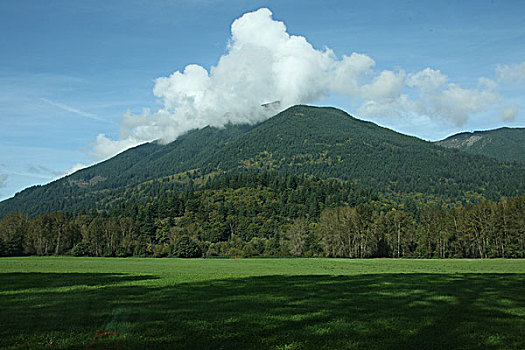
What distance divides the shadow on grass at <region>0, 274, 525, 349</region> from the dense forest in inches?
3807

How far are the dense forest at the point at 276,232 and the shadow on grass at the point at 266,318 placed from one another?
9671 centimetres

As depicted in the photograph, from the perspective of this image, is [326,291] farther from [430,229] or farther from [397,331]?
[430,229]

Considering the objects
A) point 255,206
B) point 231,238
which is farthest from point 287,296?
point 255,206

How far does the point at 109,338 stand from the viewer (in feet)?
42.3

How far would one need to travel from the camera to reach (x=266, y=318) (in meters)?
16.4

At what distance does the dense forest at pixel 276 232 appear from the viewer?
4350 inches

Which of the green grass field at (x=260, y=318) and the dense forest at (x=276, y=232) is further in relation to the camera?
the dense forest at (x=276, y=232)

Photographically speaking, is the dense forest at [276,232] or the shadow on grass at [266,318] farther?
the dense forest at [276,232]

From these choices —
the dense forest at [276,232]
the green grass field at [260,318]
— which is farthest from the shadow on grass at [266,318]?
the dense forest at [276,232]

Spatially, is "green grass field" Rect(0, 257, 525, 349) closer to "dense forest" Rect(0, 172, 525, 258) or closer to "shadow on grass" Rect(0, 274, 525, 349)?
"shadow on grass" Rect(0, 274, 525, 349)

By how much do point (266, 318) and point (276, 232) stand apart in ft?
464

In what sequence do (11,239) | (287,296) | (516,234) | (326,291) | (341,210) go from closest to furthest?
1. (287,296)
2. (326,291)
3. (516,234)
4. (11,239)
5. (341,210)

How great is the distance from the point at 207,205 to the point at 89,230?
191 feet

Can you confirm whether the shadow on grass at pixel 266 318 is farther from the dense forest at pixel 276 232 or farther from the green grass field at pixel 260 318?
the dense forest at pixel 276 232
